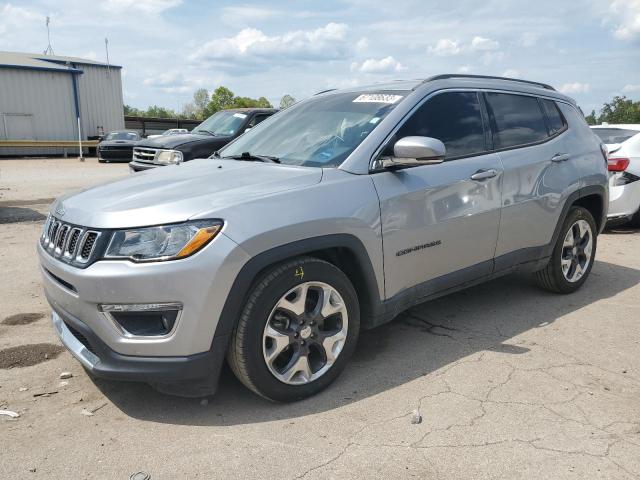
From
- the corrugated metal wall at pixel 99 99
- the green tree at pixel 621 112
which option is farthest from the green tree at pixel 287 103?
the green tree at pixel 621 112

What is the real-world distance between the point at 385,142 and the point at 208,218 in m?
1.33

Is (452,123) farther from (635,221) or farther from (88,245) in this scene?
(635,221)

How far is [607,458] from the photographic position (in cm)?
265

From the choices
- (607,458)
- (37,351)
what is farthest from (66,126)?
(607,458)

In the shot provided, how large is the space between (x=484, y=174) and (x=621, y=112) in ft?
131

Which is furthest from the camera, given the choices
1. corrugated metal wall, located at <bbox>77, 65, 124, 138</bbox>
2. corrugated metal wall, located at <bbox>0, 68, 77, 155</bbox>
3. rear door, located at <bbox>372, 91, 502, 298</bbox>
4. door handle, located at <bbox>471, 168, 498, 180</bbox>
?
corrugated metal wall, located at <bbox>77, 65, 124, 138</bbox>

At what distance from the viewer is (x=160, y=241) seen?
2730 millimetres

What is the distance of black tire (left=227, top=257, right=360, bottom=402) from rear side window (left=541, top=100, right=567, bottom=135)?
2.74 m

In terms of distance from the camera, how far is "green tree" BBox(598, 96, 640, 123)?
35600 millimetres

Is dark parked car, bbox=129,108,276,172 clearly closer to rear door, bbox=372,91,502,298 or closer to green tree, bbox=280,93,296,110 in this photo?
green tree, bbox=280,93,296,110

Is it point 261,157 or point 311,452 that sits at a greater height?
point 261,157

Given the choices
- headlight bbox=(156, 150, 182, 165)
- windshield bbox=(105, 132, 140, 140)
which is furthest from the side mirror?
windshield bbox=(105, 132, 140, 140)

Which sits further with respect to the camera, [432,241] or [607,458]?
[432,241]

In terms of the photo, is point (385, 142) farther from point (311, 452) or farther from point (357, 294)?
point (311, 452)
